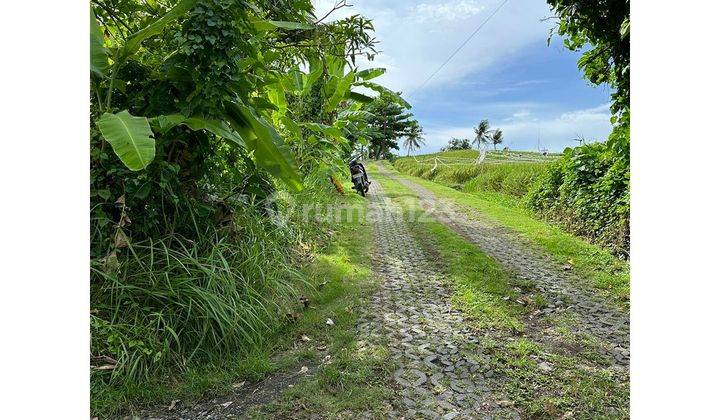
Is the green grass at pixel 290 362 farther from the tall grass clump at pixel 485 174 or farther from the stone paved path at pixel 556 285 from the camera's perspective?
the tall grass clump at pixel 485 174

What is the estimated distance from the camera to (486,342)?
3.02 m

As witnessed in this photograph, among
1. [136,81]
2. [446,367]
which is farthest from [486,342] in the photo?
[136,81]

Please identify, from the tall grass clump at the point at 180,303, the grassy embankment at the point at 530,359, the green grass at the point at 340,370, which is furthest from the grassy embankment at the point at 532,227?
the tall grass clump at the point at 180,303

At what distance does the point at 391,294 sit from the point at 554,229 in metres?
4.22

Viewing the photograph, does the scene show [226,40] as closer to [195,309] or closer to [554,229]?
[195,309]

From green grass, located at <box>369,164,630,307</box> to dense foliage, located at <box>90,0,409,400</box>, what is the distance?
3131mm

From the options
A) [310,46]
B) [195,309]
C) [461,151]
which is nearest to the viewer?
[195,309]

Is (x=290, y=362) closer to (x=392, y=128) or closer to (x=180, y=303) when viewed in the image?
(x=180, y=303)

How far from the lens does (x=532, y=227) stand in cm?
730

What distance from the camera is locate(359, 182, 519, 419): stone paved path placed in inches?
89.5

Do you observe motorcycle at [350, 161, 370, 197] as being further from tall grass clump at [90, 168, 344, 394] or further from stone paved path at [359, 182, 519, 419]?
tall grass clump at [90, 168, 344, 394]

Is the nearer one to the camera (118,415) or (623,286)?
(118,415)

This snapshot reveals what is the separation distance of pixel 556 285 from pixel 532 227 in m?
3.10

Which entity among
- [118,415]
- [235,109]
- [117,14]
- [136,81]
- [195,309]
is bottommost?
[118,415]
